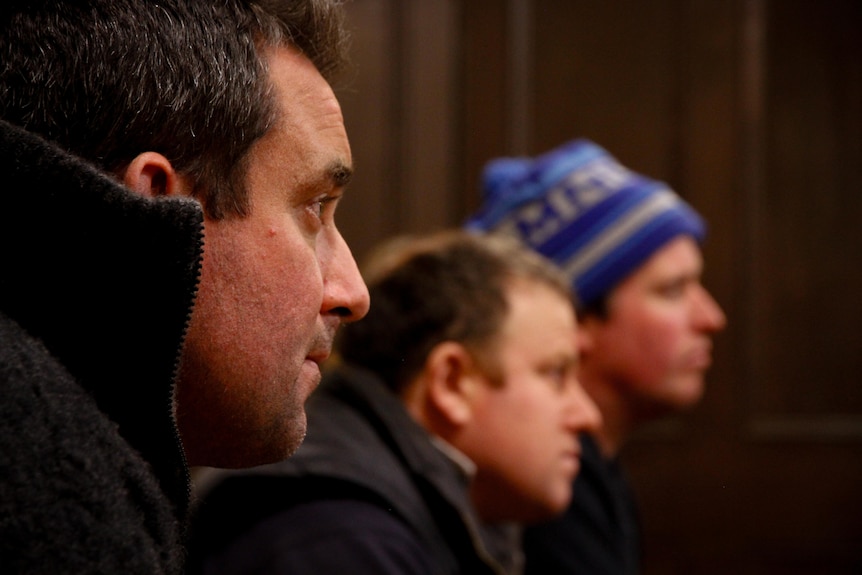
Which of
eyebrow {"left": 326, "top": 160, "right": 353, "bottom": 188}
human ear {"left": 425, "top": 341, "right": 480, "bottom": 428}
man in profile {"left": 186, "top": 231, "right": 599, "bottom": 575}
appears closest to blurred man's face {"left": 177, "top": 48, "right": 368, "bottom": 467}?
eyebrow {"left": 326, "top": 160, "right": 353, "bottom": 188}

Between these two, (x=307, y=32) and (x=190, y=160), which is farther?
(x=307, y=32)

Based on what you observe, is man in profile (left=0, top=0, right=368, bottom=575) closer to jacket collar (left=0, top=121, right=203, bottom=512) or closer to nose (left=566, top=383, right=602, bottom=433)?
jacket collar (left=0, top=121, right=203, bottom=512)

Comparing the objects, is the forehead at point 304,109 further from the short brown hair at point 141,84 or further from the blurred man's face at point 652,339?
the blurred man's face at point 652,339

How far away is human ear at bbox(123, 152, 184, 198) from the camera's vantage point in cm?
82

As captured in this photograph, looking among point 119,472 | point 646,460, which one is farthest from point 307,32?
point 646,460

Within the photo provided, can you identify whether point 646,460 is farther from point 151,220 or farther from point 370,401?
point 151,220

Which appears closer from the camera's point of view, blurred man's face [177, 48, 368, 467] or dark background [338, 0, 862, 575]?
blurred man's face [177, 48, 368, 467]

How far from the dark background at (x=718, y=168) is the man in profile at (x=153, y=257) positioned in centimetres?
240

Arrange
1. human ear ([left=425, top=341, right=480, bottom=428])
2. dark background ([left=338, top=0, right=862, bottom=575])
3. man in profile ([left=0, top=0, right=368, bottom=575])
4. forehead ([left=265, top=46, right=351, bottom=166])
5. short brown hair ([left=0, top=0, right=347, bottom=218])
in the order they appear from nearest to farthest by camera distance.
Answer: man in profile ([left=0, top=0, right=368, bottom=575]) < short brown hair ([left=0, top=0, right=347, bottom=218]) < forehead ([left=265, top=46, right=351, bottom=166]) < human ear ([left=425, top=341, right=480, bottom=428]) < dark background ([left=338, top=0, right=862, bottom=575])

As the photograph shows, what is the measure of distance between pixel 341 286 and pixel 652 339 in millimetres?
1738

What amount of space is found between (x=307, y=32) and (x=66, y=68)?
237mm

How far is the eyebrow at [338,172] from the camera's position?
3.09 ft

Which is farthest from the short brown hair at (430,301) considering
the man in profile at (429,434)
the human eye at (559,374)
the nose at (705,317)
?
the nose at (705,317)

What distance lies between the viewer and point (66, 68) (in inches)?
31.9
